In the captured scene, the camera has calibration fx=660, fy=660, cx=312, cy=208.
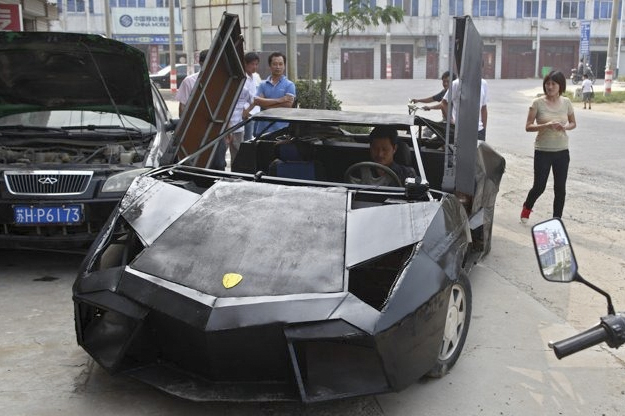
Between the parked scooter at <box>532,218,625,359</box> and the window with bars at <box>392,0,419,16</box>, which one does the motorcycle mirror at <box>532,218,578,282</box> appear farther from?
the window with bars at <box>392,0,419,16</box>

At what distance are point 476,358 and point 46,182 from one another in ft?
11.2

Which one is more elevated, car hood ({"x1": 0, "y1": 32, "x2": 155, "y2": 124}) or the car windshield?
car hood ({"x1": 0, "y1": 32, "x2": 155, "y2": 124})

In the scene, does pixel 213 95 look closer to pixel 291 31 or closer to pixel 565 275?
pixel 565 275

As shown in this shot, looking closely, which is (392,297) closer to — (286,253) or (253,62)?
→ (286,253)

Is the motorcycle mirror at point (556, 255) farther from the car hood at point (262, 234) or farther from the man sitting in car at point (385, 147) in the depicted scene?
the man sitting in car at point (385, 147)

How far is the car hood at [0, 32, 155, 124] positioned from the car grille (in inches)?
61.7

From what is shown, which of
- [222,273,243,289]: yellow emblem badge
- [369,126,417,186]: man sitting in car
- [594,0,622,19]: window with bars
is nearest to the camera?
[222,273,243,289]: yellow emblem badge

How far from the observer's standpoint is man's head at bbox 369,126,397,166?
4723mm

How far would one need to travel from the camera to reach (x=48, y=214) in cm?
496

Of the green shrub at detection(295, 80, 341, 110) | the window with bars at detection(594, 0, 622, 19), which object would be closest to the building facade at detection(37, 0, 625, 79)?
the window with bars at detection(594, 0, 622, 19)

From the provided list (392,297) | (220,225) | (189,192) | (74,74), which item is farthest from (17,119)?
(392,297)

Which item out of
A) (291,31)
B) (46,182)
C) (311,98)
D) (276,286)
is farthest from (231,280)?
(311,98)

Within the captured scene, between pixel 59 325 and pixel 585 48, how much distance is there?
149ft

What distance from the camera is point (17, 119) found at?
21.0 ft
